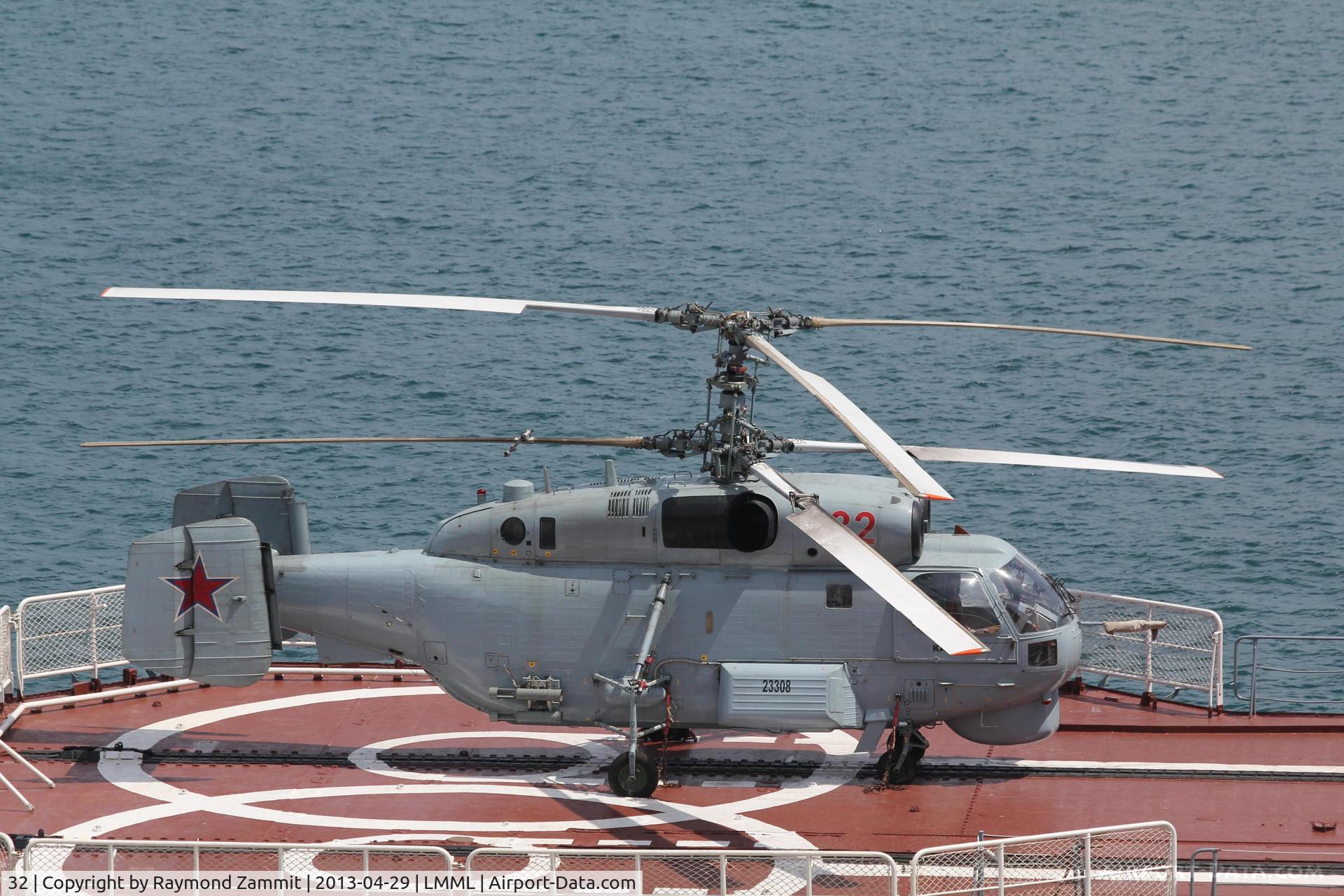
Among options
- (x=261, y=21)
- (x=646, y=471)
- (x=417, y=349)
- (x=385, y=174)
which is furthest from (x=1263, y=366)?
(x=261, y=21)

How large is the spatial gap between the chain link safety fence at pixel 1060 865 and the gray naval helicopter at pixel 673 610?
2240mm

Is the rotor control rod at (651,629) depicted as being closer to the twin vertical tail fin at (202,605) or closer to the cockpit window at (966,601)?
the cockpit window at (966,601)

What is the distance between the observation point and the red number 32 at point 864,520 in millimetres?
22219

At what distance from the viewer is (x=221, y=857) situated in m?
20.1

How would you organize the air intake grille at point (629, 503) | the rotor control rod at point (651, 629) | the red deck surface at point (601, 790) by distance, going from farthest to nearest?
the air intake grille at point (629, 503) < the rotor control rod at point (651, 629) < the red deck surface at point (601, 790)

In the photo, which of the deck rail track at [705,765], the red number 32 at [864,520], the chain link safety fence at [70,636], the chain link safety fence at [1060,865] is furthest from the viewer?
the chain link safety fence at [70,636]

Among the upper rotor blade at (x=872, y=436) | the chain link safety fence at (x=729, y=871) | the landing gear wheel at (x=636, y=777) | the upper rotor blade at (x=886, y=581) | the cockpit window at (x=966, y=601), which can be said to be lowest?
the chain link safety fence at (x=729, y=871)

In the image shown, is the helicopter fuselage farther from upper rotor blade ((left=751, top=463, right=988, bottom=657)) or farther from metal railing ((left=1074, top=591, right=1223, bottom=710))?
metal railing ((left=1074, top=591, right=1223, bottom=710))

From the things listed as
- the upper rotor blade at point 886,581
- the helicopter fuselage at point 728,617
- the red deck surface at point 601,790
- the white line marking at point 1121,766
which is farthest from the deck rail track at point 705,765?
the upper rotor blade at point 886,581

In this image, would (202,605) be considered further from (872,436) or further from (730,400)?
(872,436)

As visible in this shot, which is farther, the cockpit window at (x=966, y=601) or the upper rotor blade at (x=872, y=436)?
the cockpit window at (x=966, y=601)

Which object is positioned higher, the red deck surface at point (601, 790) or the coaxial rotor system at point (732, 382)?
the coaxial rotor system at point (732, 382)

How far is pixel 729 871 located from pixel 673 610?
347 cm

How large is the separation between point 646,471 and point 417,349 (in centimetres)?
1278
